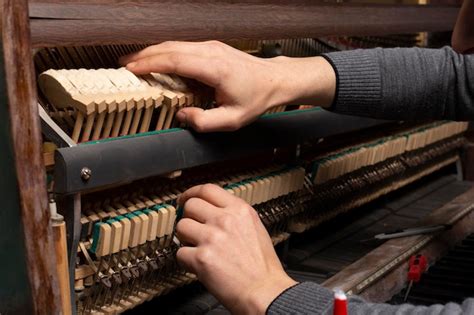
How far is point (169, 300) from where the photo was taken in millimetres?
2051

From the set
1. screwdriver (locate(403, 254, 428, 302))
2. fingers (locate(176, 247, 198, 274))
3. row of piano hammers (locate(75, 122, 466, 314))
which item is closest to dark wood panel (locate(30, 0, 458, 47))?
row of piano hammers (locate(75, 122, 466, 314))

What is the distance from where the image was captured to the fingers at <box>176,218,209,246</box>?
5.29 feet

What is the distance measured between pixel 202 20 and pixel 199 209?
0.58 m

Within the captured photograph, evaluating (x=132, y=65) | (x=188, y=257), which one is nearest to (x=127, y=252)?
(x=188, y=257)

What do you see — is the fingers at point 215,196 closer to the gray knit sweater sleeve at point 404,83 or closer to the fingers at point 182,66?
the fingers at point 182,66

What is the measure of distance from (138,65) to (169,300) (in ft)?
2.38

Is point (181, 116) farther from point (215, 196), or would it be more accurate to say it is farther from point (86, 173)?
point (86, 173)

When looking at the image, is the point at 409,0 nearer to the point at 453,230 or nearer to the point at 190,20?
the point at 453,230

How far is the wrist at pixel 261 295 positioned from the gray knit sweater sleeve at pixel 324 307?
1.0 inches

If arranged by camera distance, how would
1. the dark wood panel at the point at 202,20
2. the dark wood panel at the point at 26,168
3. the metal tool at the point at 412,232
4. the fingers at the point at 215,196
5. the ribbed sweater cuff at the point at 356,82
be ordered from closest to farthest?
the dark wood panel at the point at 26,168 → the dark wood panel at the point at 202,20 → the fingers at the point at 215,196 → the ribbed sweater cuff at the point at 356,82 → the metal tool at the point at 412,232

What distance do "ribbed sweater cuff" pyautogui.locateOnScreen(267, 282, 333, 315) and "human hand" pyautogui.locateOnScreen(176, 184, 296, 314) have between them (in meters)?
0.03

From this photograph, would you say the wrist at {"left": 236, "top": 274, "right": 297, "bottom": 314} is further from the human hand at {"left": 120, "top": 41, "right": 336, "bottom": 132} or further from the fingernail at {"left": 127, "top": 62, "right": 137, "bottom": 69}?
the fingernail at {"left": 127, "top": 62, "right": 137, "bottom": 69}

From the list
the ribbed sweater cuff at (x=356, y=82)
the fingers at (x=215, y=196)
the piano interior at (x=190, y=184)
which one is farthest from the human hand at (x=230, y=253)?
the ribbed sweater cuff at (x=356, y=82)

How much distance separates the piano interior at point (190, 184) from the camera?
150cm
